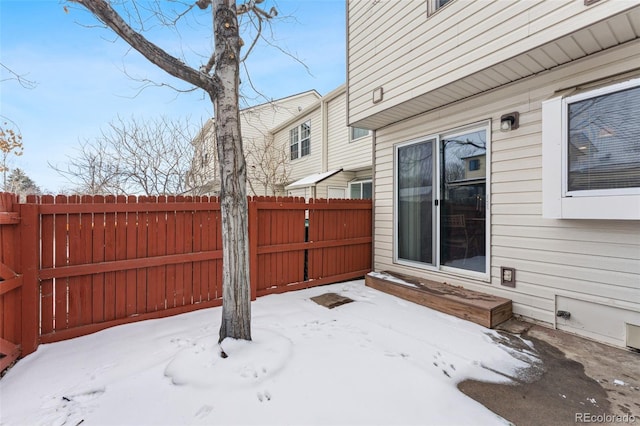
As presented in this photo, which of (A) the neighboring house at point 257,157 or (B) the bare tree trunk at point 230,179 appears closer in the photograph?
(B) the bare tree trunk at point 230,179

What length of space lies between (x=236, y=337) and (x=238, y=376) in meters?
0.44

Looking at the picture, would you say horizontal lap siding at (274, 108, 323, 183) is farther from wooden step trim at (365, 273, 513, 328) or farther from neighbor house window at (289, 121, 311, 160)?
wooden step trim at (365, 273, 513, 328)

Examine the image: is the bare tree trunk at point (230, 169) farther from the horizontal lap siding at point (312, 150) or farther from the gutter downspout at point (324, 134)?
the horizontal lap siding at point (312, 150)

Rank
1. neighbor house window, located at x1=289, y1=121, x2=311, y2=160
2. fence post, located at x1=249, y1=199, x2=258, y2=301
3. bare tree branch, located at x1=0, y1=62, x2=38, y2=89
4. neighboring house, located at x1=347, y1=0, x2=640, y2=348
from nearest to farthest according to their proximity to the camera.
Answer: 1. neighboring house, located at x1=347, y1=0, x2=640, y2=348
2. bare tree branch, located at x1=0, y1=62, x2=38, y2=89
3. fence post, located at x1=249, y1=199, x2=258, y2=301
4. neighbor house window, located at x1=289, y1=121, x2=311, y2=160

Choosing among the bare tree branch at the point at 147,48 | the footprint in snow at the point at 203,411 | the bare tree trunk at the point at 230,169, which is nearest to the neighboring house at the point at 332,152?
the bare tree trunk at the point at 230,169

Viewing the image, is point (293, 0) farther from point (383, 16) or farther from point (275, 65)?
point (383, 16)

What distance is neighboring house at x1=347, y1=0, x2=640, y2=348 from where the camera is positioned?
241cm

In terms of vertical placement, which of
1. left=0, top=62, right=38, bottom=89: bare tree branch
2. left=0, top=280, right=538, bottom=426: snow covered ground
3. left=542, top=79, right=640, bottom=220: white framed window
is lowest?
left=0, top=280, right=538, bottom=426: snow covered ground

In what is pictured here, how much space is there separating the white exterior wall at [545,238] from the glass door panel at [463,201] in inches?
6.2

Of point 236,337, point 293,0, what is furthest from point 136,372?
point 293,0

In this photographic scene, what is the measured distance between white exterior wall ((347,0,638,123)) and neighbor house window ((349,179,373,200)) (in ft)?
14.9

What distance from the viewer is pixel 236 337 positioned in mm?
2309

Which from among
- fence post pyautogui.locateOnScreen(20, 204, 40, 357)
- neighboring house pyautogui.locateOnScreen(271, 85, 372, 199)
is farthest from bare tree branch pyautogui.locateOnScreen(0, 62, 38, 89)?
neighboring house pyautogui.locateOnScreen(271, 85, 372, 199)

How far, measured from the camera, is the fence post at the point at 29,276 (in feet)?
7.54
